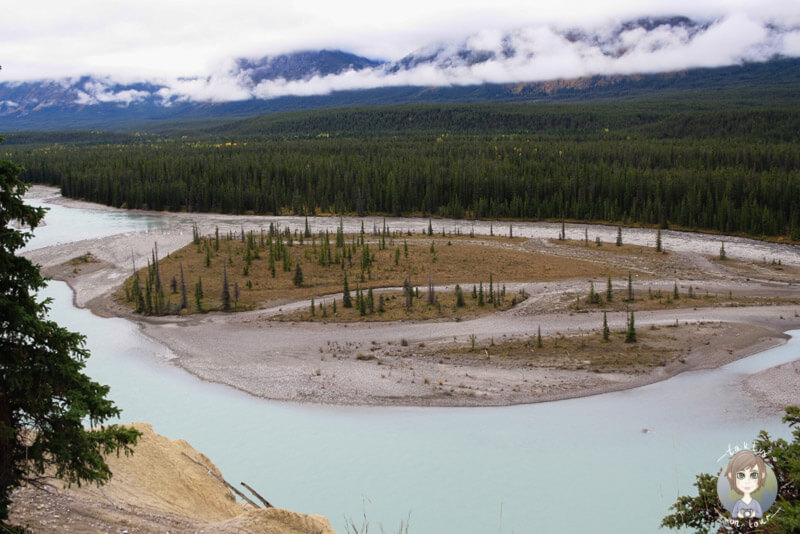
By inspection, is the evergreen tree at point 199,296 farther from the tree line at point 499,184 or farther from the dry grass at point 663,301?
the tree line at point 499,184

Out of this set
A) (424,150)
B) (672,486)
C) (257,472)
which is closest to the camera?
(672,486)

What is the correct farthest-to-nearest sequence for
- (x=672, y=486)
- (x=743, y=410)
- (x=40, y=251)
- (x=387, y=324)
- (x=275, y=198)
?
1. (x=275, y=198)
2. (x=40, y=251)
3. (x=387, y=324)
4. (x=743, y=410)
5. (x=672, y=486)

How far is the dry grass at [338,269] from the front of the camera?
49.9m

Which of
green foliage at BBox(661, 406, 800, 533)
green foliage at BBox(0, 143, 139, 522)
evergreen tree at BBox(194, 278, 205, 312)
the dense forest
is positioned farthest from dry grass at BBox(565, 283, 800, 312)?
green foliage at BBox(0, 143, 139, 522)

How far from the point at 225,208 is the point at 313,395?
3112 inches

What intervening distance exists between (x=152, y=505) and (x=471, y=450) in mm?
12469

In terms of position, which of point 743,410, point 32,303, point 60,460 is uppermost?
point 32,303

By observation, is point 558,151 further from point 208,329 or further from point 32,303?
point 32,303

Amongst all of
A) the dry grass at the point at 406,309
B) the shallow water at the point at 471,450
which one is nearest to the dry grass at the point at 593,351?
the shallow water at the point at 471,450

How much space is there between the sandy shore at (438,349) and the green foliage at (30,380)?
18149 millimetres

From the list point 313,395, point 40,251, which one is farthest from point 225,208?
point 313,395

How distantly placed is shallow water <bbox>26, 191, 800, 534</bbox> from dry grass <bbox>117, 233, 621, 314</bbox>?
55.1ft

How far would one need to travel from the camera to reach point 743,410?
2833 centimetres

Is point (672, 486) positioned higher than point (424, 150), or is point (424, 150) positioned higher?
point (424, 150)
